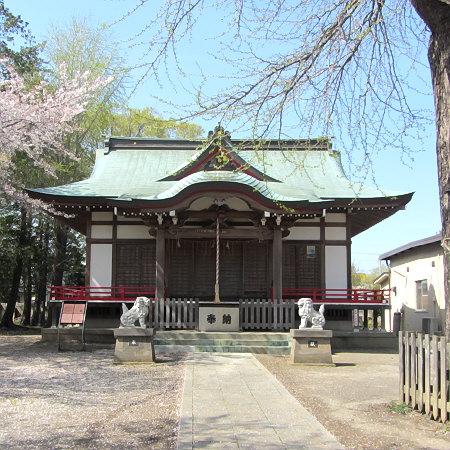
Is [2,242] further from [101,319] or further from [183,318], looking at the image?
[183,318]

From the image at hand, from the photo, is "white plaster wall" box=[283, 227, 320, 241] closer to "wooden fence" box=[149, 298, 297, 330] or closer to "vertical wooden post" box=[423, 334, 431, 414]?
"wooden fence" box=[149, 298, 297, 330]

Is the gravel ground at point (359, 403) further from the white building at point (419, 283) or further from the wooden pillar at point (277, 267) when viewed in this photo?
the white building at point (419, 283)

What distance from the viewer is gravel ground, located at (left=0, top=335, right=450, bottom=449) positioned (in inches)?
208

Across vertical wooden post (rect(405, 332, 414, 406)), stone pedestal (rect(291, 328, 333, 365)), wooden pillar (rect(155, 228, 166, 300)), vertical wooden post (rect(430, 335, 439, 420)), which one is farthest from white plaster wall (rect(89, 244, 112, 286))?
vertical wooden post (rect(430, 335, 439, 420))

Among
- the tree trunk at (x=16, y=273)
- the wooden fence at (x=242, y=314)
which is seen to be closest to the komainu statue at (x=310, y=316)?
the wooden fence at (x=242, y=314)

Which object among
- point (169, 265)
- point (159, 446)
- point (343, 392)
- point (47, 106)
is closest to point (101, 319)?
point (169, 265)

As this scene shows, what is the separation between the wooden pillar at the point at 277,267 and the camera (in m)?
14.6

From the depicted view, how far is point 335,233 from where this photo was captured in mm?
16688

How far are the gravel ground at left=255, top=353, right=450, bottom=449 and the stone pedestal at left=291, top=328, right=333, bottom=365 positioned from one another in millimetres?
260

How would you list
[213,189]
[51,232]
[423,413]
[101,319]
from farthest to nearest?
1. [51,232]
2. [101,319]
3. [213,189]
4. [423,413]

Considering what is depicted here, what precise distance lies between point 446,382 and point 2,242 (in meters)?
21.9

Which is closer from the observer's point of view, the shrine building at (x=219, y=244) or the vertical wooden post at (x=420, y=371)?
the vertical wooden post at (x=420, y=371)

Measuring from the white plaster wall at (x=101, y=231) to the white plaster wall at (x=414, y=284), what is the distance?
461 inches

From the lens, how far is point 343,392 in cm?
799
